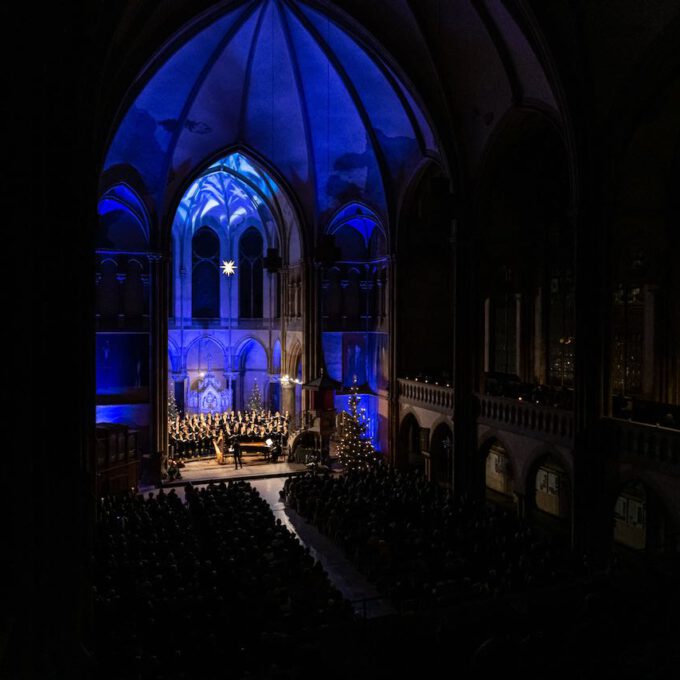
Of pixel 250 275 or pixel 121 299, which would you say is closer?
pixel 121 299

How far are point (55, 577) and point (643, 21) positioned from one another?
54.4 ft

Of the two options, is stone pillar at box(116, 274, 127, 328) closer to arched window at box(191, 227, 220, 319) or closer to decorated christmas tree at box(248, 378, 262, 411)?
arched window at box(191, 227, 220, 319)

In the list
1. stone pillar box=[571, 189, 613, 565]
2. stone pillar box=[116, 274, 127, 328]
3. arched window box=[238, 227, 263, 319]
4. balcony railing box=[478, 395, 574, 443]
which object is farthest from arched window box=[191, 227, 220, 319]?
stone pillar box=[571, 189, 613, 565]

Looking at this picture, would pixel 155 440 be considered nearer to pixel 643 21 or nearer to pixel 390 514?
pixel 390 514

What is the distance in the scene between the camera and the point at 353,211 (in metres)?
30.0

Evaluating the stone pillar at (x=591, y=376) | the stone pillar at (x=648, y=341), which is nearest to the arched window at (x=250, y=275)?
the stone pillar at (x=648, y=341)

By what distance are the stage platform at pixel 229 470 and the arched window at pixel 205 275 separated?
10.6 m

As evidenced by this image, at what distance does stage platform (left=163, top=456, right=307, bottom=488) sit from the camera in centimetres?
2642

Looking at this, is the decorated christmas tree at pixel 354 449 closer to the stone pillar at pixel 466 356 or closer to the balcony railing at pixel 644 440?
the stone pillar at pixel 466 356

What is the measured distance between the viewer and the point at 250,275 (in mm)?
37969

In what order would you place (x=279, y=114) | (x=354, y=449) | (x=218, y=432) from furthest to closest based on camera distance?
(x=218, y=432) → (x=279, y=114) → (x=354, y=449)

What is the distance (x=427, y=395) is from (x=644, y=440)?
10.2 meters

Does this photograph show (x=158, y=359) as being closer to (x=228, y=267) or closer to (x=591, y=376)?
(x=228, y=267)

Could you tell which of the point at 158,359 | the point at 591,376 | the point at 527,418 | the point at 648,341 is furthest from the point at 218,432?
the point at 648,341
